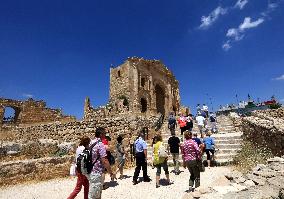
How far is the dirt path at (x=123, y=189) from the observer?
776 cm

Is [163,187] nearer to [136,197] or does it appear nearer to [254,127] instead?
[136,197]

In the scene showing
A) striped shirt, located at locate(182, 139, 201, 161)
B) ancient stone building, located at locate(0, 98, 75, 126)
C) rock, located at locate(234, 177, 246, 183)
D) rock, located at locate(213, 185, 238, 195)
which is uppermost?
ancient stone building, located at locate(0, 98, 75, 126)

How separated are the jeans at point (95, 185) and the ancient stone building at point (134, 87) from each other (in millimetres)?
22253

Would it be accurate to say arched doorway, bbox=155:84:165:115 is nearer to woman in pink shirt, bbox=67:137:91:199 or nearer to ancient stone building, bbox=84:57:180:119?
ancient stone building, bbox=84:57:180:119

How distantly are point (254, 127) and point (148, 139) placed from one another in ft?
22.2

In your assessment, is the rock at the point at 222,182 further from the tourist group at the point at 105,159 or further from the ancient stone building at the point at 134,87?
the ancient stone building at the point at 134,87

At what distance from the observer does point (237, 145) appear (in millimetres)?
12406

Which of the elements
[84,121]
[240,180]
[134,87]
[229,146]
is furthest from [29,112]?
[240,180]

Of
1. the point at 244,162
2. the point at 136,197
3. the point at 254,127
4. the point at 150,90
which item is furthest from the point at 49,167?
the point at 150,90

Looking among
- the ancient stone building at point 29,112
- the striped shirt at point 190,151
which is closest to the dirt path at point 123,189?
the striped shirt at point 190,151

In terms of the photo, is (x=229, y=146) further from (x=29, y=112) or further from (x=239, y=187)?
(x=29, y=112)

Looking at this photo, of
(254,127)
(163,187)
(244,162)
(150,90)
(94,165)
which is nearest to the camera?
(94,165)

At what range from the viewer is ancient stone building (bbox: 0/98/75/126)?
32.6m

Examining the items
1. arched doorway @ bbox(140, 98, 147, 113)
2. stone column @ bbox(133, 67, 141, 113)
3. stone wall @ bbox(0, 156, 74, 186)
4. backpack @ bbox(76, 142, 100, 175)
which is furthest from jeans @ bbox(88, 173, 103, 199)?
arched doorway @ bbox(140, 98, 147, 113)
